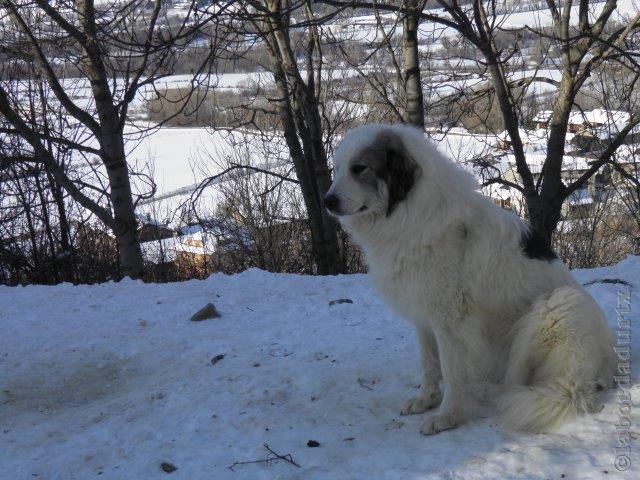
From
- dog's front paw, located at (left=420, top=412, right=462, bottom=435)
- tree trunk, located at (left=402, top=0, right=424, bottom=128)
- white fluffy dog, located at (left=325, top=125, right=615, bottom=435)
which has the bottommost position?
dog's front paw, located at (left=420, top=412, right=462, bottom=435)

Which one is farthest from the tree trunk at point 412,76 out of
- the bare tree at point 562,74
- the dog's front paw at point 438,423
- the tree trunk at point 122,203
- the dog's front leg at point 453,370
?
the dog's front paw at point 438,423

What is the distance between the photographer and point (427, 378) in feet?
13.3

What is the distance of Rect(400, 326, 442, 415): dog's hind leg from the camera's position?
3.97m

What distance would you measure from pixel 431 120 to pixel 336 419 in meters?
12.3

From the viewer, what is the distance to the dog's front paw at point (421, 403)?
3953 millimetres

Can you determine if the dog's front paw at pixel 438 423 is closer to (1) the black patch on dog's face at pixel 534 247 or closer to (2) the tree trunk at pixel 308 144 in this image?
(1) the black patch on dog's face at pixel 534 247

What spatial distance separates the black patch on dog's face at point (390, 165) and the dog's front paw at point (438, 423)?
131 cm

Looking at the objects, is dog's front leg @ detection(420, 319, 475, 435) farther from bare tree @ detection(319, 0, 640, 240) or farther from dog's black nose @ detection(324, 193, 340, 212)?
bare tree @ detection(319, 0, 640, 240)

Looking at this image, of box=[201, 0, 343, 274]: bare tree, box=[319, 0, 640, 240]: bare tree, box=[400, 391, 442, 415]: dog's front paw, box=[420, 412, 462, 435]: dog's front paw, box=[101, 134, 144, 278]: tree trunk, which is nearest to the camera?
box=[420, 412, 462, 435]: dog's front paw

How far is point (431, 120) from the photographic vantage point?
15172 millimetres

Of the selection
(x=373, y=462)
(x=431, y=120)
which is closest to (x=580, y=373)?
(x=373, y=462)

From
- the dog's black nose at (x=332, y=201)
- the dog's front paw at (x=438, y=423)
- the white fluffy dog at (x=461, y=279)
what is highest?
the dog's black nose at (x=332, y=201)

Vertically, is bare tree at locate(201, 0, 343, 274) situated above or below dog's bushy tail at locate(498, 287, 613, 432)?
above

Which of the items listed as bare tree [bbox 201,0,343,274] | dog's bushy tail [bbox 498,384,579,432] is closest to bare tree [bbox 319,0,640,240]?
bare tree [bbox 201,0,343,274]
